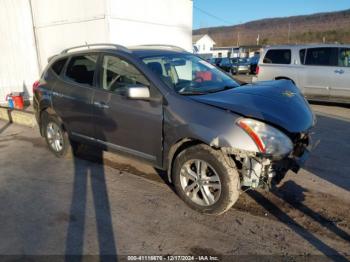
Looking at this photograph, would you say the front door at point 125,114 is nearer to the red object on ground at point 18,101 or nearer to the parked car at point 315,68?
the red object on ground at point 18,101

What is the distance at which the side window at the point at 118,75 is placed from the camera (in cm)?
385

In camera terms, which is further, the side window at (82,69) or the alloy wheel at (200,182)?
the side window at (82,69)

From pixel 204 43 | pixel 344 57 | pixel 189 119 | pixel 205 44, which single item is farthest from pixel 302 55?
pixel 205 44

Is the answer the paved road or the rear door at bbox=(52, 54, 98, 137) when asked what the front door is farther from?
the paved road

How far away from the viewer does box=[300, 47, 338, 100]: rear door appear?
29.5 feet

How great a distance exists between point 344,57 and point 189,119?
296 inches

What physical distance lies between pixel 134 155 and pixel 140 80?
975 millimetres

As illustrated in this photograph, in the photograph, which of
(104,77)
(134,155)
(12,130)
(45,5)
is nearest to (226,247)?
(134,155)

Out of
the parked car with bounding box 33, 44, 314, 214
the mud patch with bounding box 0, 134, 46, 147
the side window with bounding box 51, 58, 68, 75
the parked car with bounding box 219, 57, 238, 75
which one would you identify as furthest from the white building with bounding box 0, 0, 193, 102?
the parked car with bounding box 219, 57, 238, 75

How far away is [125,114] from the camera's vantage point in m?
3.88

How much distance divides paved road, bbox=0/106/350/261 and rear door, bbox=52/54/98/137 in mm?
719

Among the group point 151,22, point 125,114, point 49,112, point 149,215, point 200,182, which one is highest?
point 151,22

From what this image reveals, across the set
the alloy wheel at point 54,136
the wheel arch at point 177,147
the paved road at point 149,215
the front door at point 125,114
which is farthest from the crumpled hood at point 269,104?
the alloy wheel at point 54,136

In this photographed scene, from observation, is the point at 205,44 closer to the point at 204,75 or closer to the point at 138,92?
the point at 204,75
